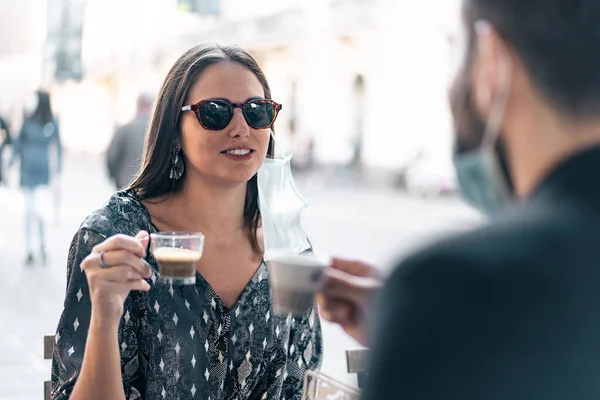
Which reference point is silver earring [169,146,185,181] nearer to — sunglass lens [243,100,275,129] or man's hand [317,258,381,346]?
sunglass lens [243,100,275,129]

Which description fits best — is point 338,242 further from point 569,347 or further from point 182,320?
point 569,347

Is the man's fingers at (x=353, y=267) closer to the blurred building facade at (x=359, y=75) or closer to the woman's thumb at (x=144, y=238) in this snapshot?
the woman's thumb at (x=144, y=238)

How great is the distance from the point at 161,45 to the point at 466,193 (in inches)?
1670

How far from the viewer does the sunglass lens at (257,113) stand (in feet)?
7.37

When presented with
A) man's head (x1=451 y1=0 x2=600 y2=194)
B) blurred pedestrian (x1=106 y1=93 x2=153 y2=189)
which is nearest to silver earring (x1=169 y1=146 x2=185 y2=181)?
man's head (x1=451 y1=0 x2=600 y2=194)

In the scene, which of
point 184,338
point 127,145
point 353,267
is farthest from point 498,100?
point 127,145

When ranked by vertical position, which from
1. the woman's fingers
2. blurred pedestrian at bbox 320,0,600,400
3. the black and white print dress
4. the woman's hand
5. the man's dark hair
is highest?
the man's dark hair

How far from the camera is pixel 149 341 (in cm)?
203

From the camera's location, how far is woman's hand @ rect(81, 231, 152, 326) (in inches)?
64.5

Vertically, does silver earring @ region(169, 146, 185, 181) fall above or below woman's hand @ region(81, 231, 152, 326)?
above

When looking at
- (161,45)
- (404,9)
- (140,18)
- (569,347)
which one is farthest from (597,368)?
(140,18)

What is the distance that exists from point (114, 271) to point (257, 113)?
0.76 metres

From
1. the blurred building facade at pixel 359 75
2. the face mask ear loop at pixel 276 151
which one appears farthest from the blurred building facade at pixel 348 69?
the face mask ear loop at pixel 276 151

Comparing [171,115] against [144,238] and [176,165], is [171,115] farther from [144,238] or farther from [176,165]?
[144,238]
